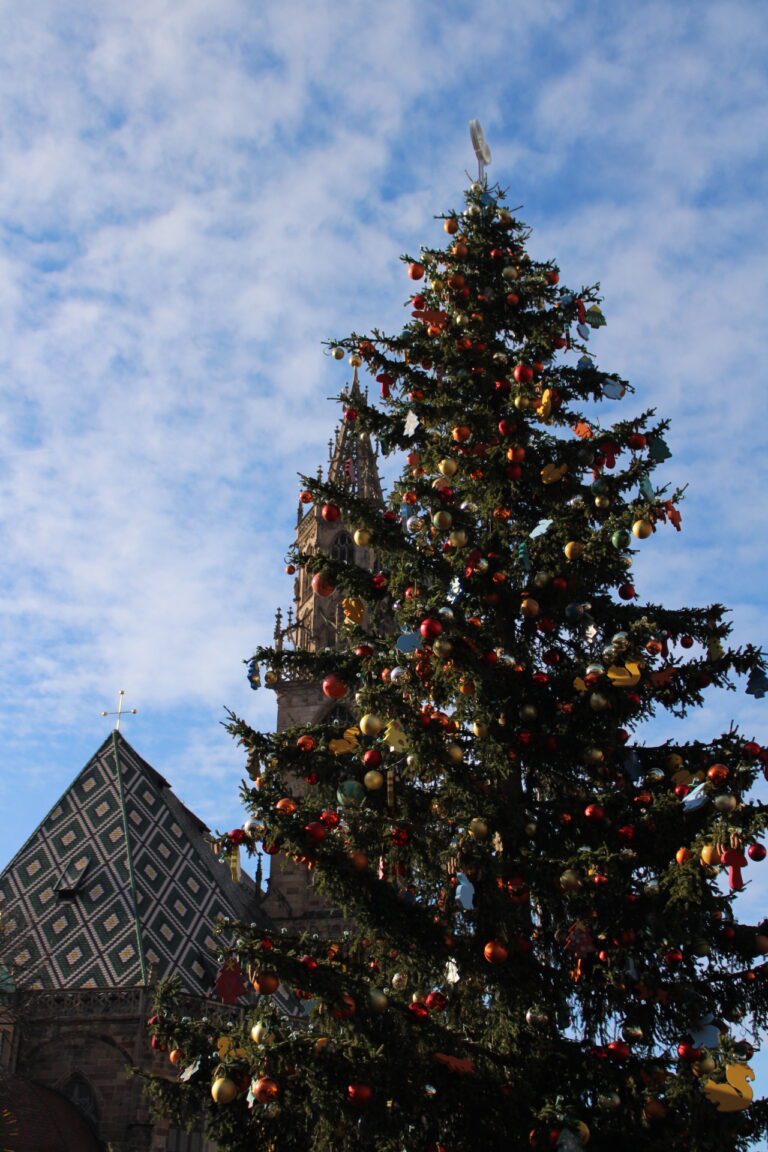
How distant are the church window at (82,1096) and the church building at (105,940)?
0.8 inches

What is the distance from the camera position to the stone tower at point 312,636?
2681cm

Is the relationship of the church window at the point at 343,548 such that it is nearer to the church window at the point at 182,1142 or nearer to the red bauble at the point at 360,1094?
the church window at the point at 182,1142

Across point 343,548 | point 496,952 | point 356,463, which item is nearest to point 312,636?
point 343,548

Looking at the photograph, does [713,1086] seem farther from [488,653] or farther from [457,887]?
[488,653]

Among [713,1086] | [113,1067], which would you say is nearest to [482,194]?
[713,1086]

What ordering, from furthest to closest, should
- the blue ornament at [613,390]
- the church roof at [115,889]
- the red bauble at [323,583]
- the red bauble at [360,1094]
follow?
the church roof at [115,889]
the blue ornament at [613,390]
the red bauble at [323,583]
the red bauble at [360,1094]

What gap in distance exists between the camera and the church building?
1733 cm

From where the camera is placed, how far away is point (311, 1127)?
673 centimetres

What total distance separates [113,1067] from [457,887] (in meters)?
12.4

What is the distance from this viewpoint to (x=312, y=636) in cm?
3042

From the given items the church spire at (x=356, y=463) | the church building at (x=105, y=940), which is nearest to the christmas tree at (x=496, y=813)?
the church building at (x=105, y=940)

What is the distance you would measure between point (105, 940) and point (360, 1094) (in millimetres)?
14398

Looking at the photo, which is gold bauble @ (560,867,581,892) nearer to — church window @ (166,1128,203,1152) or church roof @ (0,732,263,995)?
church window @ (166,1128,203,1152)

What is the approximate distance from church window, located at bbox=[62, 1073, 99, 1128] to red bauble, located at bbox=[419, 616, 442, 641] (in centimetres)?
1290
